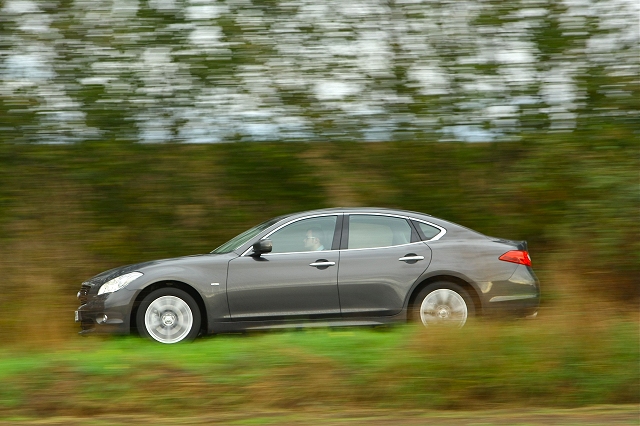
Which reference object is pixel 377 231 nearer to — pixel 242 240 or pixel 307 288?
pixel 307 288

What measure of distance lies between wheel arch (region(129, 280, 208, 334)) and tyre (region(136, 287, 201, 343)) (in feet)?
0.19

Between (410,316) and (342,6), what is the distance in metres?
5.35

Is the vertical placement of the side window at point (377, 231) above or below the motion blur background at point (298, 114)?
below

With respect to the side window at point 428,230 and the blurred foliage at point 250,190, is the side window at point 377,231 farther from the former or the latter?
the blurred foliage at point 250,190

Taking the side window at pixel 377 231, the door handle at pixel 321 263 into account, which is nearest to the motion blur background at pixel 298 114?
the side window at pixel 377 231

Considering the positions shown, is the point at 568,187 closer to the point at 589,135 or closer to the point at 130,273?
the point at 589,135

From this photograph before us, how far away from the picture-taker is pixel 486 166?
1265 cm

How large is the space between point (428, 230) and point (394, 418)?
357 cm

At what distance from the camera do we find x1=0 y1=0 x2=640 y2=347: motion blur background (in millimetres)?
12086

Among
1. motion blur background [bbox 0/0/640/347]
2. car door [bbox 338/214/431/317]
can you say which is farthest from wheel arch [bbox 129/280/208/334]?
motion blur background [bbox 0/0/640/347]

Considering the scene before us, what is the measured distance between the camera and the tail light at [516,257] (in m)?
9.30

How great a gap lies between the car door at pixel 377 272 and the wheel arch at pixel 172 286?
1.53m

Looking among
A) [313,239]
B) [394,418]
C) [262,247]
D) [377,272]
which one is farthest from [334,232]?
[394,418]

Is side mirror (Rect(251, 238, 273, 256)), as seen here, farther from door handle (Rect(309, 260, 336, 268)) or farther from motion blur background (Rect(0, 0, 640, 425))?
motion blur background (Rect(0, 0, 640, 425))
